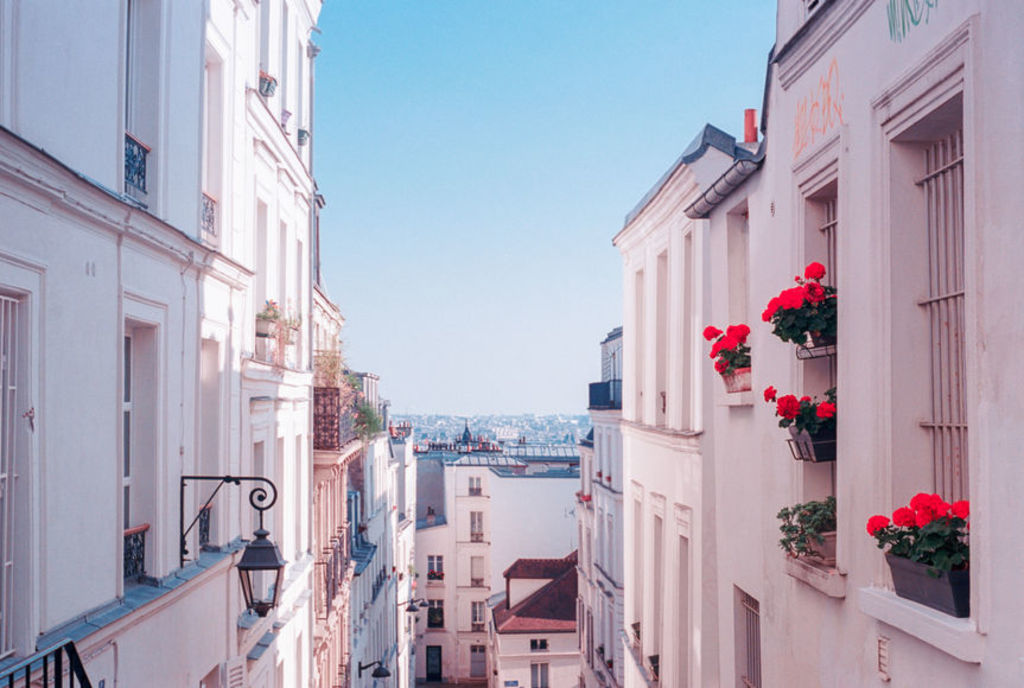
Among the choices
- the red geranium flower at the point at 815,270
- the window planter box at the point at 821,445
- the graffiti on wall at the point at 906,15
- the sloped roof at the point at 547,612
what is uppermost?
the graffiti on wall at the point at 906,15

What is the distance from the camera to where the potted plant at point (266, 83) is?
13.3m

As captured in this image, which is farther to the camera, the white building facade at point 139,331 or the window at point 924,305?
the white building facade at point 139,331

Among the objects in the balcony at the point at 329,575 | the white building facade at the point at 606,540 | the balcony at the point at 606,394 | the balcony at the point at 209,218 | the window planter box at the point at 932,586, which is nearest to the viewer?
the window planter box at the point at 932,586

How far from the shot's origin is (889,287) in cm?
590

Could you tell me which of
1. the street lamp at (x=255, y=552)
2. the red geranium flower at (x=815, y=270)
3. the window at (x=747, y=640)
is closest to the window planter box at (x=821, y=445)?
the red geranium flower at (x=815, y=270)

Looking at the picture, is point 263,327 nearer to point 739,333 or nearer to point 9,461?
point 739,333

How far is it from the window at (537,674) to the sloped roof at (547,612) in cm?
133

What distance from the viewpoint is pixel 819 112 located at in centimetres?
729

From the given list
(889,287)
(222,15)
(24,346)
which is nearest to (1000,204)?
(889,287)

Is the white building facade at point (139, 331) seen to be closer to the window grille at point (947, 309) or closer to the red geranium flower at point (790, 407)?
the red geranium flower at point (790, 407)

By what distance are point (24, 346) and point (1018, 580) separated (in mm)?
5412

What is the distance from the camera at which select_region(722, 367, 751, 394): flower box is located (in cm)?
944

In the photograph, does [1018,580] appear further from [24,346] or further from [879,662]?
[24,346]

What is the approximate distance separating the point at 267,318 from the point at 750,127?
6504 millimetres
